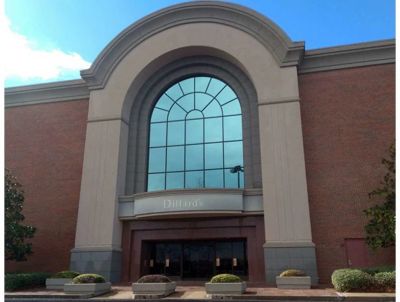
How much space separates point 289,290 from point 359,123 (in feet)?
34.2

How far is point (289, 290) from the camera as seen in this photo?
55.4 feet

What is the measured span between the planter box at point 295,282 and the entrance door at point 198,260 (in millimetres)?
5280

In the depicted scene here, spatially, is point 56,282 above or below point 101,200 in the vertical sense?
below

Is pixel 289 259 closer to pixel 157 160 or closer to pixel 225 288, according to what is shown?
pixel 225 288

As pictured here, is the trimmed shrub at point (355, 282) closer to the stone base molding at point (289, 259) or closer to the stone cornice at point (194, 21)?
the stone base molding at point (289, 259)

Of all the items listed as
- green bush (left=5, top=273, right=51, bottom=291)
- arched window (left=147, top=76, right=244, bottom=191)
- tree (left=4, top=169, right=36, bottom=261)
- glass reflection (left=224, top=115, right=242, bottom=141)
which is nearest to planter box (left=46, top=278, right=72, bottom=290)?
green bush (left=5, top=273, right=51, bottom=291)

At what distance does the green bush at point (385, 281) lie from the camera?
52.1 feet

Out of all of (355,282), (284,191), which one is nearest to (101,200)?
(284,191)

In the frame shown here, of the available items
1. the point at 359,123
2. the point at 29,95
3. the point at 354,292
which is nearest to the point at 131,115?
the point at 29,95

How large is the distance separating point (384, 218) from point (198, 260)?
9982 mm

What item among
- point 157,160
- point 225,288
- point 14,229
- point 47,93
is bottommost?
point 225,288

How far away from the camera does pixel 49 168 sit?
2575 centimetres

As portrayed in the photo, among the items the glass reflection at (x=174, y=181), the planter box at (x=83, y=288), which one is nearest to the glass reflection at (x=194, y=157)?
the glass reflection at (x=174, y=181)

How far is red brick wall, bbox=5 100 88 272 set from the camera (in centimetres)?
2395
